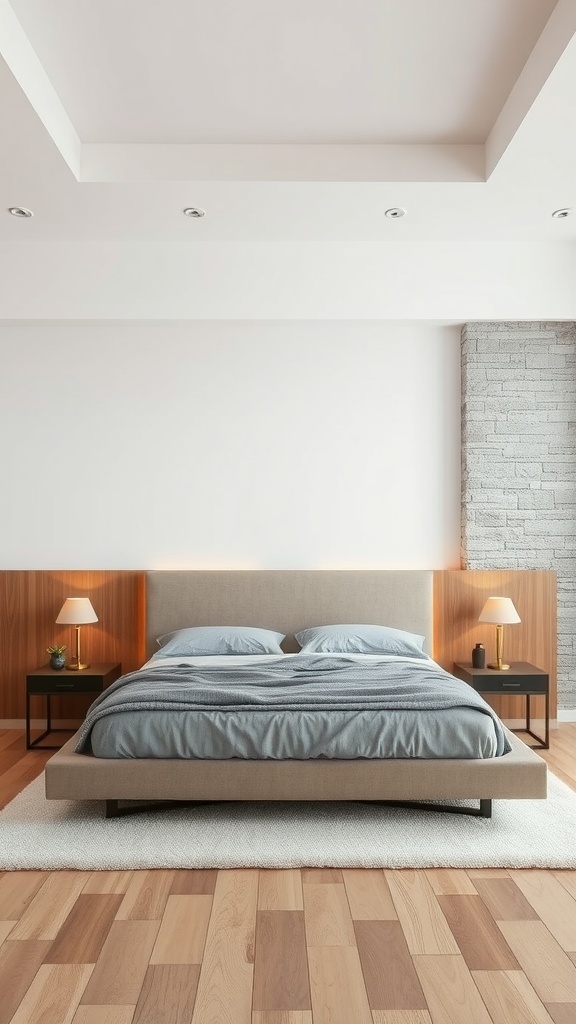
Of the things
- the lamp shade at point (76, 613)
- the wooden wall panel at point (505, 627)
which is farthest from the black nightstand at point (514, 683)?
the lamp shade at point (76, 613)

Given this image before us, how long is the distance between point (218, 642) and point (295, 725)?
1346mm

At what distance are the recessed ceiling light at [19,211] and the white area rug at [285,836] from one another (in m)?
2.94

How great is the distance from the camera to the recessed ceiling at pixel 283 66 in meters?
2.93

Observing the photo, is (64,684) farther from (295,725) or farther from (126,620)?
(295,725)

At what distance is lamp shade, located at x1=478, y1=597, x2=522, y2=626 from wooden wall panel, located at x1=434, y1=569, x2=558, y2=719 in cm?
26

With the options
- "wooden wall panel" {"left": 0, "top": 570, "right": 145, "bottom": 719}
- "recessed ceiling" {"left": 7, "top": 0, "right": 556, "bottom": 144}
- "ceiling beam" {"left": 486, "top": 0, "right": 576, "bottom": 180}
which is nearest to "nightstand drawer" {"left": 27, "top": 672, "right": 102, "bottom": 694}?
"wooden wall panel" {"left": 0, "top": 570, "right": 145, "bottom": 719}

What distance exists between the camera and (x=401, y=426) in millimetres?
5086

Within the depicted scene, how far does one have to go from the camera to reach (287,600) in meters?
4.86

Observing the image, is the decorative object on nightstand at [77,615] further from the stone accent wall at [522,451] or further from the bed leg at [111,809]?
the stone accent wall at [522,451]

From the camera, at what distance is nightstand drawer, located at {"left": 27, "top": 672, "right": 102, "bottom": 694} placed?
440 cm

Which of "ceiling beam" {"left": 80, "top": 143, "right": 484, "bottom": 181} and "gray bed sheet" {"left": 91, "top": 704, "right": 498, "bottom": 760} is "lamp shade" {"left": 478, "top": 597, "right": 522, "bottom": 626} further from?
"ceiling beam" {"left": 80, "top": 143, "right": 484, "bottom": 181}

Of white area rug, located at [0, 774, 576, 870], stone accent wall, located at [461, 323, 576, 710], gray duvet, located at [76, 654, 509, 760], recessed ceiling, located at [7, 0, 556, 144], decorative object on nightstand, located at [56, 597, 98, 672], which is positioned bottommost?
white area rug, located at [0, 774, 576, 870]

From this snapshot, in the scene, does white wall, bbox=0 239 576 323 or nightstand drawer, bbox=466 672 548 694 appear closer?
nightstand drawer, bbox=466 672 548 694

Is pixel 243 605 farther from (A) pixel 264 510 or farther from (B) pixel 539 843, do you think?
(B) pixel 539 843
